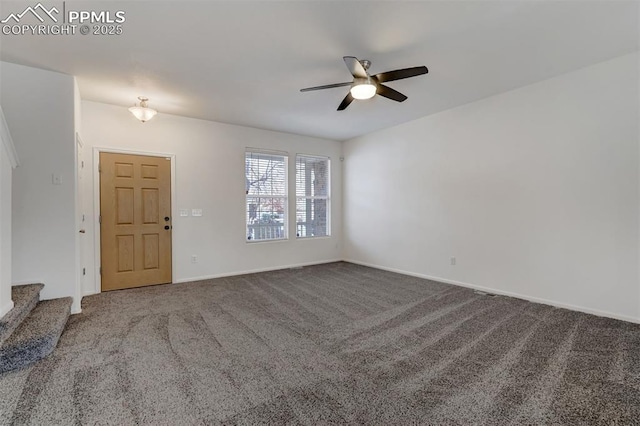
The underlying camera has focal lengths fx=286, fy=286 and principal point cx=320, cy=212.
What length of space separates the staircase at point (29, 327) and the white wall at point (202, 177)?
1.25 metres

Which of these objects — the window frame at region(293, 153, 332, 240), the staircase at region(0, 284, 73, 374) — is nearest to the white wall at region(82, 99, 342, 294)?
the window frame at region(293, 153, 332, 240)

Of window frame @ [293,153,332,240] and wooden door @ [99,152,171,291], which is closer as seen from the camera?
wooden door @ [99,152,171,291]

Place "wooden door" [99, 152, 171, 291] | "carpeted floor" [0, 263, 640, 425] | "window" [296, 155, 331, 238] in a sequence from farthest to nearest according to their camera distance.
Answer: "window" [296, 155, 331, 238]
"wooden door" [99, 152, 171, 291]
"carpeted floor" [0, 263, 640, 425]

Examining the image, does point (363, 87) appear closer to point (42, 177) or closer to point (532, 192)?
point (532, 192)

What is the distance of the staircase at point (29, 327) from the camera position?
218 centimetres

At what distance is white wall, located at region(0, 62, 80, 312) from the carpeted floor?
0.65m

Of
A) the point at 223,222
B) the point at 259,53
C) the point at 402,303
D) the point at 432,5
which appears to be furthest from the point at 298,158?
Result: the point at 432,5

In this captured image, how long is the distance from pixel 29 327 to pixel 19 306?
226 mm

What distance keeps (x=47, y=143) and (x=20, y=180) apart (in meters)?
0.47

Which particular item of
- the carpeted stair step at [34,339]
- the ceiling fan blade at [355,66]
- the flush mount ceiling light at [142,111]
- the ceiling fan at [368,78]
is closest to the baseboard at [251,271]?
the carpeted stair step at [34,339]

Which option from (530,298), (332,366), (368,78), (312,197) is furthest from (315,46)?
(530,298)

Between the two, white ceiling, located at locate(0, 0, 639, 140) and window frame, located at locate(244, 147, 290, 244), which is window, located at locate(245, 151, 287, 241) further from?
white ceiling, located at locate(0, 0, 639, 140)

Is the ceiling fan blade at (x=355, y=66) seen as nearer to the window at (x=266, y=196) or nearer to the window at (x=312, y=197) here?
the window at (x=266, y=196)

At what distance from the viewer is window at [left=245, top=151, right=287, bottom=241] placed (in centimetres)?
551
